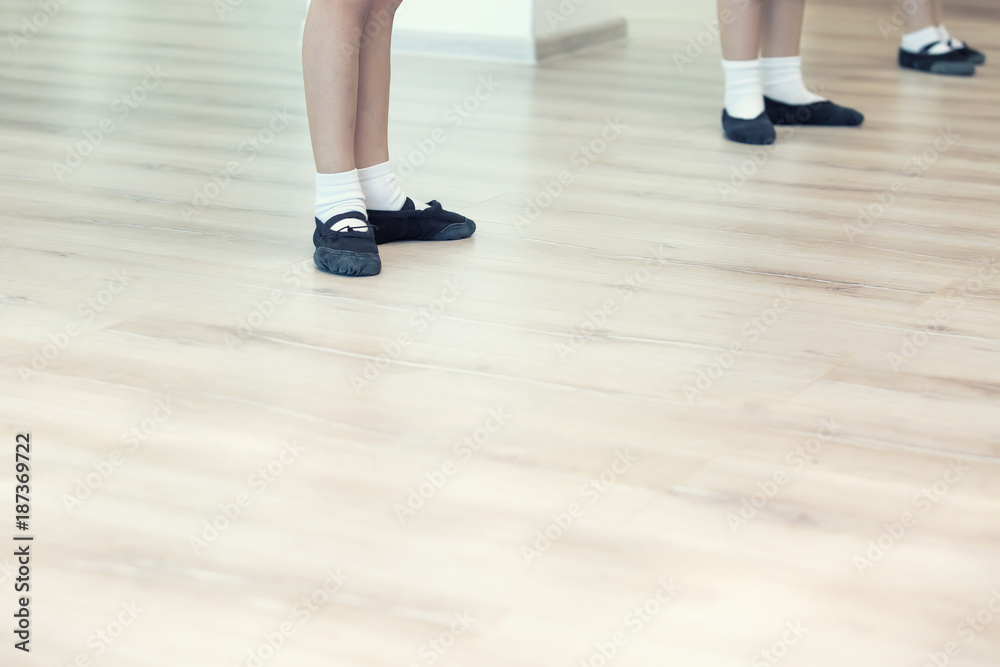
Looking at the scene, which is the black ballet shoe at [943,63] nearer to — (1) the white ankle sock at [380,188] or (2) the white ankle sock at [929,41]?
(2) the white ankle sock at [929,41]

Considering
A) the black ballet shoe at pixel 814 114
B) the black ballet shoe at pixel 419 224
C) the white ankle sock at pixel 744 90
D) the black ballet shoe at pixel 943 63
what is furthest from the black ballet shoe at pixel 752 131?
the black ballet shoe at pixel 943 63

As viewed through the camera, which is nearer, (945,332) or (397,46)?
(945,332)

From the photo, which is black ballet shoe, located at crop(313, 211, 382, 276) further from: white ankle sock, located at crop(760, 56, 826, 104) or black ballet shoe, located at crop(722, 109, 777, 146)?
white ankle sock, located at crop(760, 56, 826, 104)

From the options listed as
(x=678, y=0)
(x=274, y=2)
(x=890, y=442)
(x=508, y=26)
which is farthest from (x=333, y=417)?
(x=678, y=0)

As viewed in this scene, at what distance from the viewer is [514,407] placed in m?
1.11

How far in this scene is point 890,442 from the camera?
1056mm

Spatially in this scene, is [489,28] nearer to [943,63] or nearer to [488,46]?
[488,46]

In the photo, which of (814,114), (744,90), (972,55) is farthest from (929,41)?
(744,90)

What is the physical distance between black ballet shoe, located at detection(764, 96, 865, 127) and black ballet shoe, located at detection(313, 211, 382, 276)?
1.18 m

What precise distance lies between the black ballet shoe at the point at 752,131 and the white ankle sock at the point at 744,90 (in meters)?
0.01

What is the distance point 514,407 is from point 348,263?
0.43 metres

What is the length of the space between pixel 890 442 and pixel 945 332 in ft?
1.08

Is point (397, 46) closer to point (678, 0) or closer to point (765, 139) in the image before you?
point (765, 139)

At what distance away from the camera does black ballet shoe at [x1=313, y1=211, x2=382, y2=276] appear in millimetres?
1468
